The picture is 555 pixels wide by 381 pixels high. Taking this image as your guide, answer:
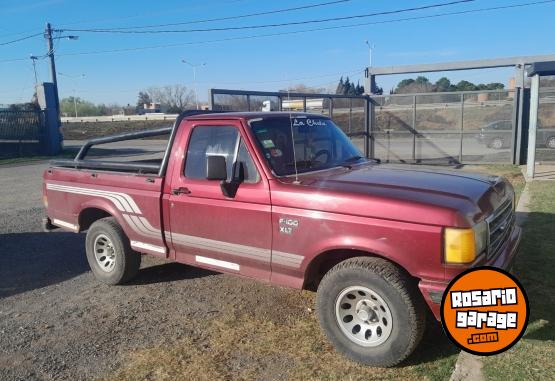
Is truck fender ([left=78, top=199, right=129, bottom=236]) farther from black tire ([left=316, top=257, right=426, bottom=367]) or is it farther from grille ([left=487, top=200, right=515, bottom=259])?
grille ([left=487, top=200, right=515, bottom=259])

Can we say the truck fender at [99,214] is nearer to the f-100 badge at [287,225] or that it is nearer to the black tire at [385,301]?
the f-100 badge at [287,225]

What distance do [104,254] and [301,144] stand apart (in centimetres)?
275

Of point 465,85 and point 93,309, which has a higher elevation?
point 465,85

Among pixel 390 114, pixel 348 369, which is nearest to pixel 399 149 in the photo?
pixel 390 114

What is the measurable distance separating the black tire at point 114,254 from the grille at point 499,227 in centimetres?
373

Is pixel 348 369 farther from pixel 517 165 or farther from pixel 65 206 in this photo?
pixel 517 165

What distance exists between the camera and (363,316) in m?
3.69

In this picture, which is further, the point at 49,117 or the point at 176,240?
the point at 49,117

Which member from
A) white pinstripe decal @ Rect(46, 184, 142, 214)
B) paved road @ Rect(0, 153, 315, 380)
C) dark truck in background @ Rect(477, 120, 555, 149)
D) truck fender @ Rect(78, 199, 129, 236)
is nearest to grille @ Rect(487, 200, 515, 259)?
paved road @ Rect(0, 153, 315, 380)

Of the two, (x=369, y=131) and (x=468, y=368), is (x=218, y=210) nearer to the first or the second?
(x=468, y=368)

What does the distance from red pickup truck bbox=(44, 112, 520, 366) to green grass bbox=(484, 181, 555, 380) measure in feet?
2.05

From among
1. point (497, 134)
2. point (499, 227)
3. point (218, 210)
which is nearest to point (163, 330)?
point (218, 210)

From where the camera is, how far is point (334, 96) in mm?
14398

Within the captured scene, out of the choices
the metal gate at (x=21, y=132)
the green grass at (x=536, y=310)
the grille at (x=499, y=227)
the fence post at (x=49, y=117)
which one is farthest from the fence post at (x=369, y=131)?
the metal gate at (x=21, y=132)
